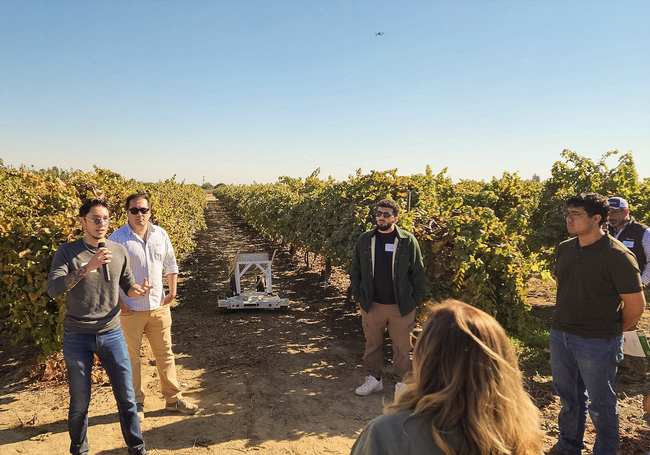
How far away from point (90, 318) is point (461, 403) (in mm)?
2881

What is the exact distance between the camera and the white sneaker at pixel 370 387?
4605 mm

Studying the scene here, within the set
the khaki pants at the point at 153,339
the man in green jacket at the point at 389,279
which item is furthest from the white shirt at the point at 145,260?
the man in green jacket at the point at 389,279

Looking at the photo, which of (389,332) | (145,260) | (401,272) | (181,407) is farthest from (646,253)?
(181,407)

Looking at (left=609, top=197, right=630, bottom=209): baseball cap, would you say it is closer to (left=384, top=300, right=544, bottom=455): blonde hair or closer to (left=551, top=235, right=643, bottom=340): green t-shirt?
(left=551, top=235, right=643, bottom=340): green t-shirt

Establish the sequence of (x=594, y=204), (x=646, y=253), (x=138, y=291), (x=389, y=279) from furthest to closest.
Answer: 1. (x=389, y=279)
2. (x=646, y=253)
3. (x=138, y=291)
4. (x=594, y=204)

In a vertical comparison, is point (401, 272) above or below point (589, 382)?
above

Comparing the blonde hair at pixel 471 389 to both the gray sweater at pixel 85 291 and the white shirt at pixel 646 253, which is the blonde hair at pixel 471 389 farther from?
the white shirt at pixel 646 253

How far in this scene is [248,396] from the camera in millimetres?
4629

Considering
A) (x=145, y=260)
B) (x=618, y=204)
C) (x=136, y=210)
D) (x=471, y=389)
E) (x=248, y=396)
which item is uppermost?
(x=136, y=210)

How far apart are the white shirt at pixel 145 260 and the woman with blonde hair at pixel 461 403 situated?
3.10 metres

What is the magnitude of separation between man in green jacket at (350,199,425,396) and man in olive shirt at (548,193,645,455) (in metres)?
1.48

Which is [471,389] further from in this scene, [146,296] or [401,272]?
A: [146,296]

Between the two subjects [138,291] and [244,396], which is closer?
[138,291]

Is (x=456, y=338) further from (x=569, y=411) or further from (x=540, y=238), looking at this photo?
(x=540, y=238)
